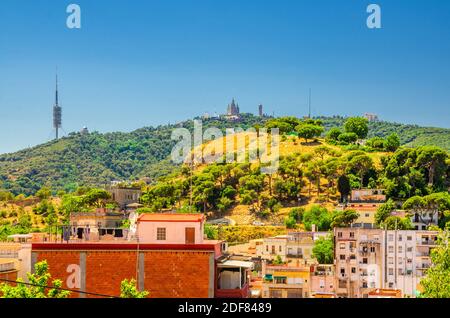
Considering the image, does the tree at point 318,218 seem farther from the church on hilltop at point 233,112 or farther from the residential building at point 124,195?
the church on hilltop at point 233,112

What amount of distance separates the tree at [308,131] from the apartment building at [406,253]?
76.0 feet

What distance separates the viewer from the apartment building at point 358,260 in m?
26.7

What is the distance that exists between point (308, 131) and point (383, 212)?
1748 cm

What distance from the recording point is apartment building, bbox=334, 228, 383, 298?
2670cm

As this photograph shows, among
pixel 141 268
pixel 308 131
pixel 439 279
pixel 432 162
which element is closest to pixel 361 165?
pixel 432 162

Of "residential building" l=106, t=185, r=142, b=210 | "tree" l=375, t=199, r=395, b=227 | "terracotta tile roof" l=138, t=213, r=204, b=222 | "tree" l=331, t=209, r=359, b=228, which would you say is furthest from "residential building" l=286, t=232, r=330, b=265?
"terracotta tile roof" l=138, t=213, r=204, b=222

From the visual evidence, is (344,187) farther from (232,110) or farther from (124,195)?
(232,110)

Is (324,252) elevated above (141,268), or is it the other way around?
(141,268)

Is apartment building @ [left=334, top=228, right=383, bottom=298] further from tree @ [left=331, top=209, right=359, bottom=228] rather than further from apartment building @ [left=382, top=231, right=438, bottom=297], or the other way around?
tree @ [left=331, top=209, right=359, bottom=228]

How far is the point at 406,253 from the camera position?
2869cm

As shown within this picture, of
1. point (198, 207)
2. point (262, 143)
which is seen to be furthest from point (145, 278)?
point (262, 143)

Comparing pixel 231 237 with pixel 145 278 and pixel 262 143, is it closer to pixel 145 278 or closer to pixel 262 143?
pixel 262 143

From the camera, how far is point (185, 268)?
11.2 metres

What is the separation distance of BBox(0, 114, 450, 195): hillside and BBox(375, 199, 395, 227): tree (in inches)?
1138
